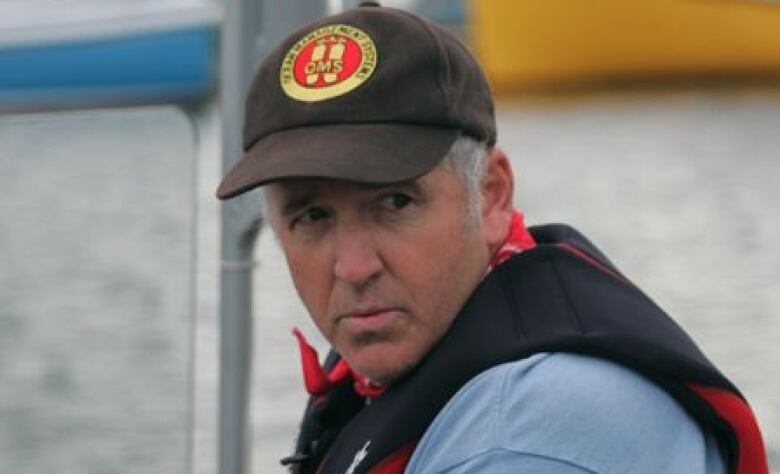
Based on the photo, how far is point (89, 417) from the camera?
9.53 ft

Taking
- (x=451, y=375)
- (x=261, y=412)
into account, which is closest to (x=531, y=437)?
(x=451, y=375)

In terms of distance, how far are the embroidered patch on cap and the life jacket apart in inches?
8.7

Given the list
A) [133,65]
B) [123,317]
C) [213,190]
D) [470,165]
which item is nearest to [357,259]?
[470,165]

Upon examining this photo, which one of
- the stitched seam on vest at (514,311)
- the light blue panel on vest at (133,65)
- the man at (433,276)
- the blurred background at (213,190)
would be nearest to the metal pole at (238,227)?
the blurred background at (213,190)

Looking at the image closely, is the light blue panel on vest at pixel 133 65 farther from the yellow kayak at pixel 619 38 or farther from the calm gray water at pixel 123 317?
the calm gray water at pixel 123 317

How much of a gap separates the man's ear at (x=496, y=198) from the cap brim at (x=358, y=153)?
93 mm

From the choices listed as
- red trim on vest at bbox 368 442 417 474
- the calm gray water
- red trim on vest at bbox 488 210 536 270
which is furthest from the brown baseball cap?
the calm gray water

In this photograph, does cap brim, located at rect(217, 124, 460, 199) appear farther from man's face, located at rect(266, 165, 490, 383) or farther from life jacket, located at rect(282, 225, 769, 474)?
life jacket, located at rect(282, 225, 769, 474)

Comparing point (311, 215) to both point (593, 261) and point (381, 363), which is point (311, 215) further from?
point (593, 261)

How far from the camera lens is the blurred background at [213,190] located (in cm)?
245

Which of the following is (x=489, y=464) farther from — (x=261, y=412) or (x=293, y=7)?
(x=261, y=412)

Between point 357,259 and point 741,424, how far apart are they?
1.19ft

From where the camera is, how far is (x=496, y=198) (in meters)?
1.70

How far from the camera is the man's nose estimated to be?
63.7 inches
